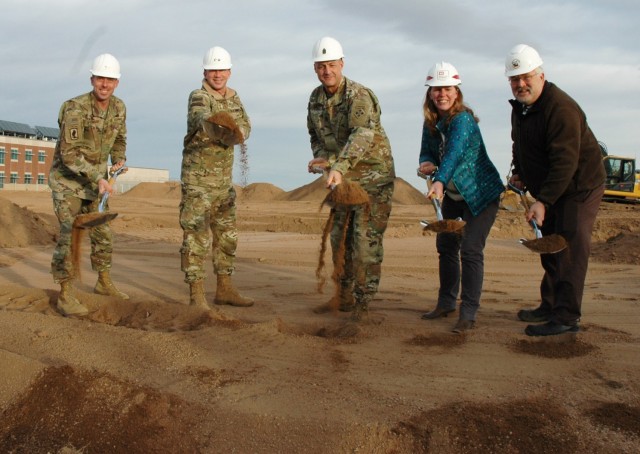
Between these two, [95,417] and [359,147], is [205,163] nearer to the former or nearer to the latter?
[359,147]

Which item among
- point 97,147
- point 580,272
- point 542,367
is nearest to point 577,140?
point 580,272

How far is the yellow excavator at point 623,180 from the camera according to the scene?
94.1 ft

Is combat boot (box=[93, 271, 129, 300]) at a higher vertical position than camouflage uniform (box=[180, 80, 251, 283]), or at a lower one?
lower

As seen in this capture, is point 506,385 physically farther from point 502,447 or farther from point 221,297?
point 221,297

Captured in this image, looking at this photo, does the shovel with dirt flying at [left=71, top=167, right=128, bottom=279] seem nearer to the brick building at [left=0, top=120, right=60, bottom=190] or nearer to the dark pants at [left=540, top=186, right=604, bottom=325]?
the dark pants at [left=540, top=186, right=604, bottom=325]

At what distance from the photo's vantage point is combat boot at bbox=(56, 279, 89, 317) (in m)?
6.11

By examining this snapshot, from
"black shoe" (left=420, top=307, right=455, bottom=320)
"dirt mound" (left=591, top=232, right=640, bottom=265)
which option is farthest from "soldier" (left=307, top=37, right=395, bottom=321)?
"dirt mound" (left=591, top=232, right=640, bottom=265)

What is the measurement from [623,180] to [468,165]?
26.3 metres

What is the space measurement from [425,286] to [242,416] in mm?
5051

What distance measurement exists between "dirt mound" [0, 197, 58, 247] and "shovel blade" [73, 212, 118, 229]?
7032 mm

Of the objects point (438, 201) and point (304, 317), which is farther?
point (304, 317)

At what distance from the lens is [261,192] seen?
1533 inches

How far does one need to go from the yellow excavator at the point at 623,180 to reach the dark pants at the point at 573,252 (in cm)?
2568

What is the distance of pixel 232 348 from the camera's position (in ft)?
15.8
